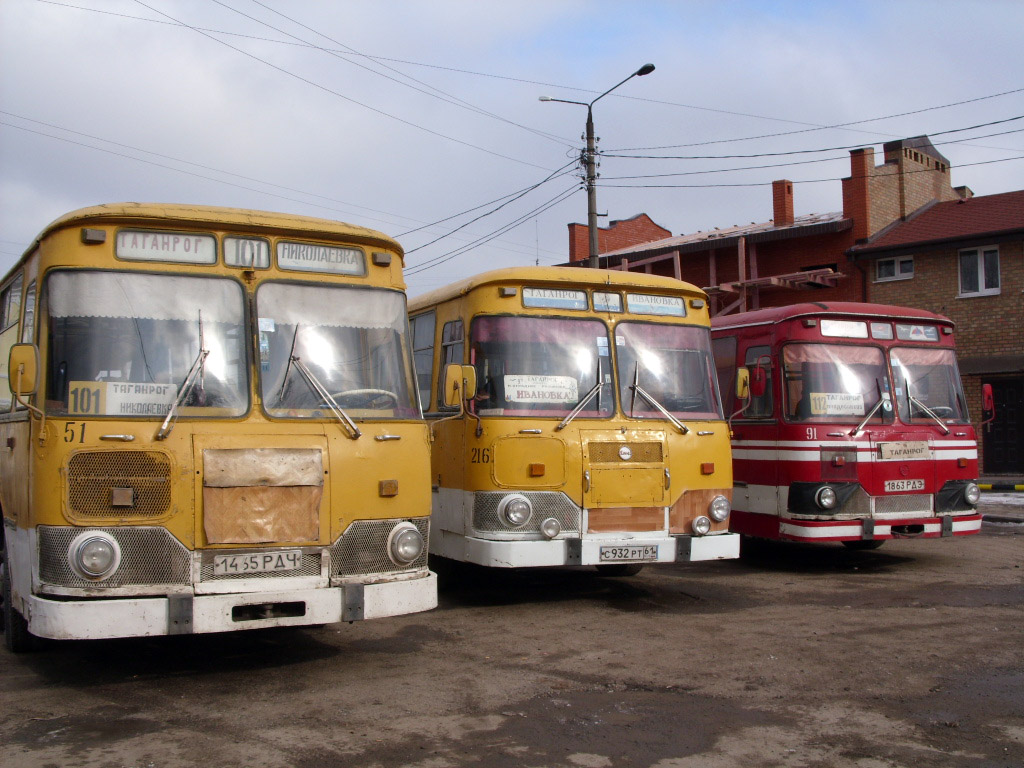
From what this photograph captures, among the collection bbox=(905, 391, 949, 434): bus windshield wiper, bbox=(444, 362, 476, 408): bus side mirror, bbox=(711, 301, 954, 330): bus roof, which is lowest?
bbox=(905, 391, 949, 434): bus windshield wiper

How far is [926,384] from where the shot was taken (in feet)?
40.3

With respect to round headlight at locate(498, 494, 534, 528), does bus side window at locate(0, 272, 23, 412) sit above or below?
above

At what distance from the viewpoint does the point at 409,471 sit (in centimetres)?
716

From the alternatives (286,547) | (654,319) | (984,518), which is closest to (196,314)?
(286,547)

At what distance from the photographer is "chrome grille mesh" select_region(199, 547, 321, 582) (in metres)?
6.47

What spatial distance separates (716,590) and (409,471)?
15.1 ft

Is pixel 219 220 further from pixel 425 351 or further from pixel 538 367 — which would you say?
pixel 425 351

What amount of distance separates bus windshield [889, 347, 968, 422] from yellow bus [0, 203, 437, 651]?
6.87m

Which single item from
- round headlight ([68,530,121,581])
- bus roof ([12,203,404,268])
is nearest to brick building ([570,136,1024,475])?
bus roof ([12,203,404,268])

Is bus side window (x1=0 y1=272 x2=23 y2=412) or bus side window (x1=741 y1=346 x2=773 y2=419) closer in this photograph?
bus side window (x1=0 y1=272 x2=23 y2=412)

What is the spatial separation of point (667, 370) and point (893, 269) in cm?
2138

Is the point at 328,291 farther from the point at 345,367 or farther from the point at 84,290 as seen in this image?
the point at 84,290

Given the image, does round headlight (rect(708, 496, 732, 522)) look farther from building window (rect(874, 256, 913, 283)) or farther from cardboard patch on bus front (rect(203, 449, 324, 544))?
building window (rect(874, 256, 913, 283))

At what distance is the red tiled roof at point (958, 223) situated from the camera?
1064 inches
